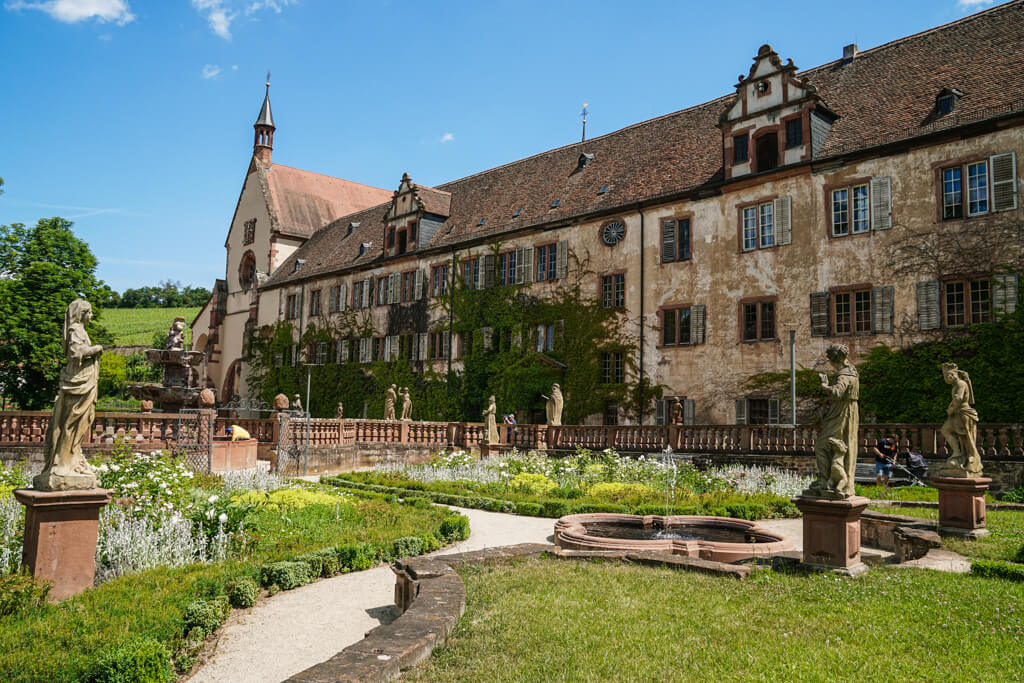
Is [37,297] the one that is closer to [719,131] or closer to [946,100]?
[719,131]

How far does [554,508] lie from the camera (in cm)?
1608

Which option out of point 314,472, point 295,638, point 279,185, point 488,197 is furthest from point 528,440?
point 279,185

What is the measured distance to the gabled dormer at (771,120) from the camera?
26.4 meters

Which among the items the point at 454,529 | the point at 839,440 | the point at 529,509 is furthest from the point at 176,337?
the point at 839,440

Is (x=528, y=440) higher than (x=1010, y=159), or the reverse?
(x=1010, y=159)

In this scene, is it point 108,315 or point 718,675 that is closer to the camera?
point 718,675

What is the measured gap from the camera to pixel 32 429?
2219cm

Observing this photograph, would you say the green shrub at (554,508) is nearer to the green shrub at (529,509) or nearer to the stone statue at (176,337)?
the green shrub at (529,509)

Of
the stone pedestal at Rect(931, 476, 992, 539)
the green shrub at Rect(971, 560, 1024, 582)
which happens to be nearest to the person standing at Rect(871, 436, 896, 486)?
the stone pedestal at Rect(931, 476, 992, 539)

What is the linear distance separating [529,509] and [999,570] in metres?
9.50

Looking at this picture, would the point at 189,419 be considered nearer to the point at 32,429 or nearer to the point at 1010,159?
the point at 32,429

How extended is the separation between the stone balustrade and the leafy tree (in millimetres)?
17166

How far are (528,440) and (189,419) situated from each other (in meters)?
11.8

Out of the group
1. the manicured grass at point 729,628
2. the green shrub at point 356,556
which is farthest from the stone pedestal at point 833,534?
the green shrub at point 356,556
